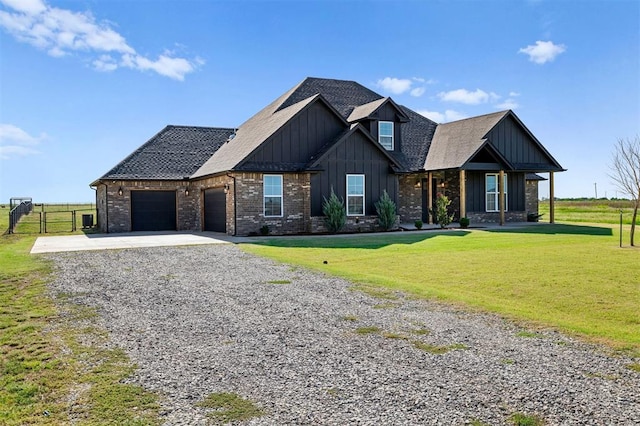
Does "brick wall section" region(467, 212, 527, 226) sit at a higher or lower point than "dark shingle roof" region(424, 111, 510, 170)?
lower

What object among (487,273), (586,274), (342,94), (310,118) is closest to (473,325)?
(487,273)

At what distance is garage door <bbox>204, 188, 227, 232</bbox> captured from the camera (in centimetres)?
2353

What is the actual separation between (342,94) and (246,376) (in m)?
27.3

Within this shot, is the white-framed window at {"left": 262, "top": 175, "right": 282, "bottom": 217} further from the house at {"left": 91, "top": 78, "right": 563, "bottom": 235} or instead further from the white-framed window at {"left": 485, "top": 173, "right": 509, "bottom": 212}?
the white-framed window at {"left": 485, "top": 173, "right": 509, "bottom": 212}

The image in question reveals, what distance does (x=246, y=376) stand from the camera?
16.6 feet

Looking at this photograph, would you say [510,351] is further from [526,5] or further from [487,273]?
[526,5]

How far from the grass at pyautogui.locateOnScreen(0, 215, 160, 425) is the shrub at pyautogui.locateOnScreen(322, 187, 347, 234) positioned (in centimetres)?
1447

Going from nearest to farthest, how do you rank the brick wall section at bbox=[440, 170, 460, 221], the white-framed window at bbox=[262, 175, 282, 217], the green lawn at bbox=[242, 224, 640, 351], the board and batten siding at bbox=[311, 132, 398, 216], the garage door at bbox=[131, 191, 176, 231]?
the green lawn at bbox=[242, 224, 640, 351] → the white-framed window at bbox=[262, 175, 282, 217] → the board and batten siding at bbox=[311, 132, 398, 216] → the garage door at bbox=[131, 191, 176, 231] → the brick wall section at bbox=[440, 170, 460, 221]

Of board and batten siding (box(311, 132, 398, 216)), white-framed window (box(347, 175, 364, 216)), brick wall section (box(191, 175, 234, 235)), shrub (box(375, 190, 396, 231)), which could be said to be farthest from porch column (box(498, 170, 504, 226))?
brick wall section (box(191, 175, 234, 235))

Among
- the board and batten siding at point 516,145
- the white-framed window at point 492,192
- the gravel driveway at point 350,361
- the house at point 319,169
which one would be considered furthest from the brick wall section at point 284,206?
the gravel driveway at point 350,361

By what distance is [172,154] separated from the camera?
28734mm

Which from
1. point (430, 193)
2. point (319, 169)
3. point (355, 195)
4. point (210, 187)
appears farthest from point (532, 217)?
point (210, 187)

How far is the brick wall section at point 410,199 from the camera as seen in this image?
92.9 ft

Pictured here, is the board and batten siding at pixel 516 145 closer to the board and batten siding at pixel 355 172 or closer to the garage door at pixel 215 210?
the board and batten siding at pixel 355 172
